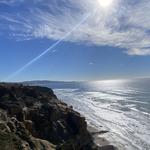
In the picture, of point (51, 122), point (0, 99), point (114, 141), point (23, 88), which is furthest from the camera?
point (23, 88)

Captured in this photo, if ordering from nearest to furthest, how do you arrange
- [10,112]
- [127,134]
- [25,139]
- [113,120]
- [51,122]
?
[25,139] < [10,112] < [51,122] < [127,134] < [113,120]

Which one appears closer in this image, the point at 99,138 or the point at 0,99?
the point at 0,99

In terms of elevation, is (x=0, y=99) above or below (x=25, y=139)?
above

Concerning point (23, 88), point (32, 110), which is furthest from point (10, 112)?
point (23, 88)

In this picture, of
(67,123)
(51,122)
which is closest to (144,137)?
(67,123)

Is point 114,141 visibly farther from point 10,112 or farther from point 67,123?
point 10,112

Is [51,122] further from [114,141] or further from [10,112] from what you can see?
[114,141]

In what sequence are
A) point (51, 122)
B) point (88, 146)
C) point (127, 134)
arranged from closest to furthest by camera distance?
point (88, 146)
point (51, 122)
point (127, 134)

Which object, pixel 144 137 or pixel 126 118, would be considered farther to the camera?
pixel 126 118

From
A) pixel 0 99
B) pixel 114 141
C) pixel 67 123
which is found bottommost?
pixel 114 141
